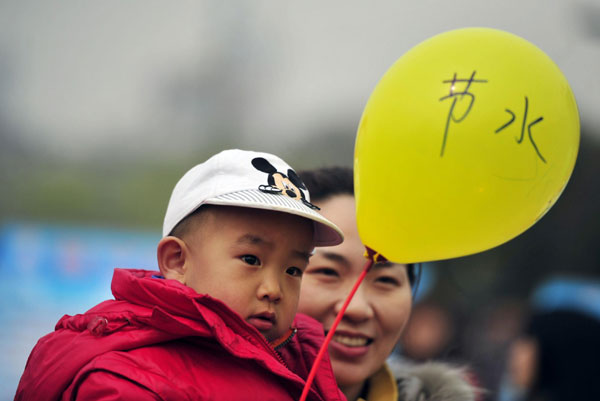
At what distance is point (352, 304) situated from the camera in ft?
4.86

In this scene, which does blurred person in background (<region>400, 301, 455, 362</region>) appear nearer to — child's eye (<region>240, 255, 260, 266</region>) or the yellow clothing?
the yellow clothing

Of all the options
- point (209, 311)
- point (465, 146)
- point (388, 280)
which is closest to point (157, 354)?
point (209, 311)

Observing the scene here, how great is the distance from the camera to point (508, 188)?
3.32 feet

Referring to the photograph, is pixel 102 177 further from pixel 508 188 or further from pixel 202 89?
pixel 508 188

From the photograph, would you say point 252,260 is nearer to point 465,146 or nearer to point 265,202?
point 265,202

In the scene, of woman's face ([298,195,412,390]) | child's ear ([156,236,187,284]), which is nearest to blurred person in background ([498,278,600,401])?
woman's face ([298,195,412,390])

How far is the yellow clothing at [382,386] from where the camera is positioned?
1.58 metres

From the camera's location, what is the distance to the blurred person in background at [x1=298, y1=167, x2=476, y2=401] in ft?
4.93

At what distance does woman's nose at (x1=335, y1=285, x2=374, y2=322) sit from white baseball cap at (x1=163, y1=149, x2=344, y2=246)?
0.96 feet

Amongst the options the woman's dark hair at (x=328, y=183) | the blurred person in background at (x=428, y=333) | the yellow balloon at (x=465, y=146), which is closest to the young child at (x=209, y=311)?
the yellow balloon at (x=465, y=146)

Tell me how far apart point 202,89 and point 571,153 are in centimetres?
225

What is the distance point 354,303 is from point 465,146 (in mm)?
604

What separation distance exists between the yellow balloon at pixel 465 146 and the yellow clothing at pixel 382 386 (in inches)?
24.1

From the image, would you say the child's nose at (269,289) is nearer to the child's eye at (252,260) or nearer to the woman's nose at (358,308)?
the child's eye at (252,260)
